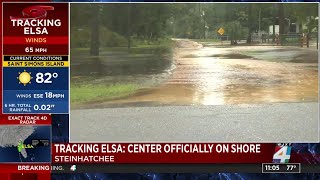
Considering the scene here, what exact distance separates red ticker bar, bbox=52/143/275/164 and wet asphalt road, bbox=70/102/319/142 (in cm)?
4

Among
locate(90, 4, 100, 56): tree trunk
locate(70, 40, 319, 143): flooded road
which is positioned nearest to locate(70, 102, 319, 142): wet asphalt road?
locate(70, 40, 319, 143): flooded road

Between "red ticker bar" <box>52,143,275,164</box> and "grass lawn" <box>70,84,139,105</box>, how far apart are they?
A: 12.5 inches

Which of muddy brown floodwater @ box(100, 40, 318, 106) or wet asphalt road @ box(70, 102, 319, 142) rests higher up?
muddy brown floodwater @ box(100, 40, 318, 106)

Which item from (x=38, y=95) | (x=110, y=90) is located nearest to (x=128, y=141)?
(x=110, y=90)

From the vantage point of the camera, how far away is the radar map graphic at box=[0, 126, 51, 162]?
323 centimetres

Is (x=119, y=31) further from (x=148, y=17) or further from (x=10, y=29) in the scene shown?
(x=10, y=29)

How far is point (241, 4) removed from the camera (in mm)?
3180

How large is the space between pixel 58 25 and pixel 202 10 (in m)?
0.98

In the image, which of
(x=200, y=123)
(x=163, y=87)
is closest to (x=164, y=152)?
(x=200, y=123)
